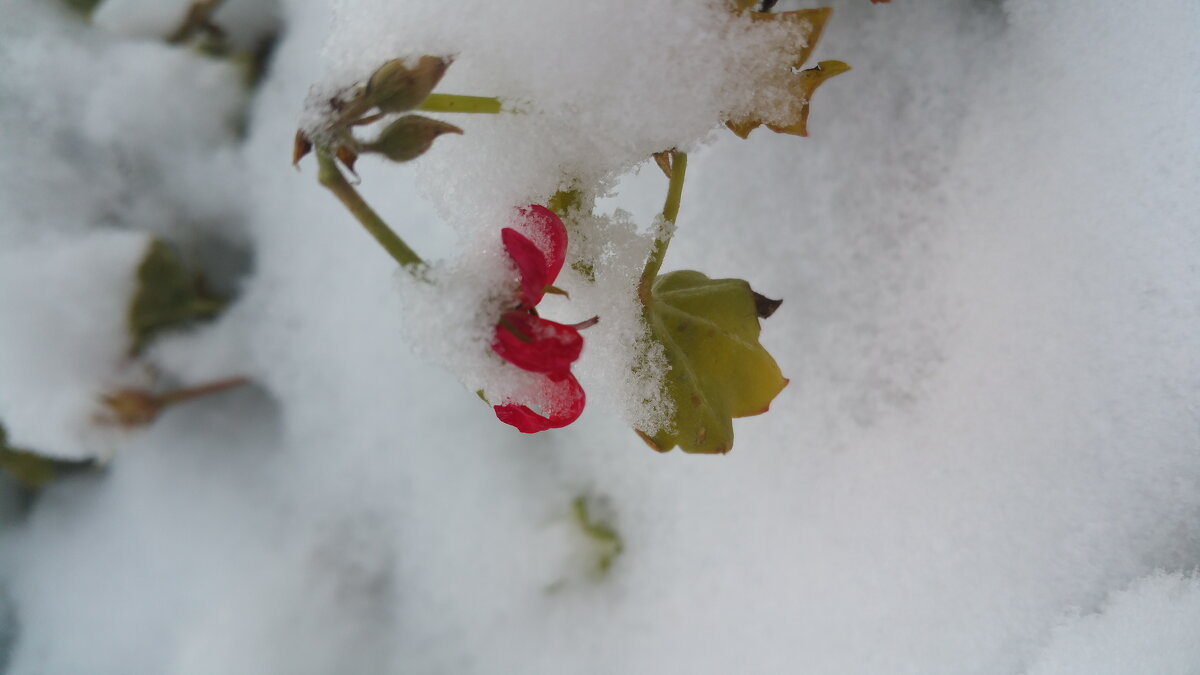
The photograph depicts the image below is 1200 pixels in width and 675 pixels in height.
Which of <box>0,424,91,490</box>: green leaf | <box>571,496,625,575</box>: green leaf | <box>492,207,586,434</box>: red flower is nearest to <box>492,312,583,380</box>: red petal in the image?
<box>492,207,586,434</box>: red flower

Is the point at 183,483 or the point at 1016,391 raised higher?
the point at 1016,391

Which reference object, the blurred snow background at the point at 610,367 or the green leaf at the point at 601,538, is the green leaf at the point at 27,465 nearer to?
the blurred snow background at the point at 610,367

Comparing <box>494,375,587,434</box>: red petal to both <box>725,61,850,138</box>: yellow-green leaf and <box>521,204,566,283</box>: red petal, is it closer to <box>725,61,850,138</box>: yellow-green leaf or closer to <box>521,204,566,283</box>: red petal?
<box>521,204,566,283</box>: red petal

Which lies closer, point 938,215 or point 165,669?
point 938,215

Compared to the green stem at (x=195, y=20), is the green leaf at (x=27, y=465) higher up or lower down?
lower down

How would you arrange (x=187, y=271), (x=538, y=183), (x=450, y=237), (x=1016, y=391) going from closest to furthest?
(x=538, y=183)
(x=1016, y=391)
(x=450, y=237)
(x=187, y=271)

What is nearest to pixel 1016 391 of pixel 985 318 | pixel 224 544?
pixel 985 318

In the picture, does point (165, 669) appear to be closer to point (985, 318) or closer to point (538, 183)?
point (538, 183)

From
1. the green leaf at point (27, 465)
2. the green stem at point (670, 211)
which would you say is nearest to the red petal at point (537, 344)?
the green stem at point (670, 211)
